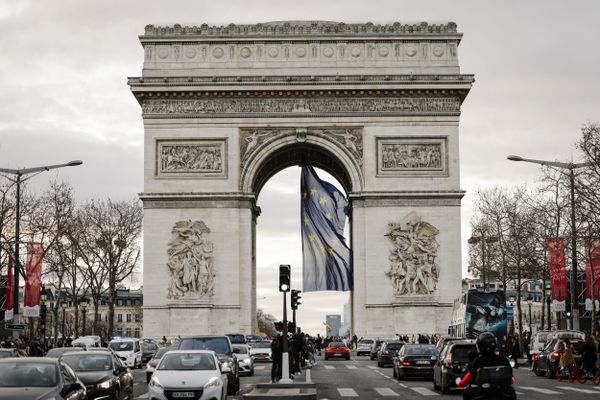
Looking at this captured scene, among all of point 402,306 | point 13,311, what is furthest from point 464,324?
point 13,311

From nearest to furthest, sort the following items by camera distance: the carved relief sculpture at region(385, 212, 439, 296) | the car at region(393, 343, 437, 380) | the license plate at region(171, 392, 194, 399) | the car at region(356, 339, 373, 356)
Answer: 1. the license plate at region(171, 392, 194, 399)
2. the car at region(393, 343, 437, 380)
3. the carved relief sculpture at region(385, 212, 439, 296)
4. the car at region(356, 339, 373, 356)

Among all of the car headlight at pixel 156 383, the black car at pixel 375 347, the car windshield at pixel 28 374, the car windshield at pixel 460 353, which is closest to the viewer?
the car windshield at pixel 28 374

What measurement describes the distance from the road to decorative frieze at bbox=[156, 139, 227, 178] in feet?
Answer: 66.7

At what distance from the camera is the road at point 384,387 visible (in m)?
31.0

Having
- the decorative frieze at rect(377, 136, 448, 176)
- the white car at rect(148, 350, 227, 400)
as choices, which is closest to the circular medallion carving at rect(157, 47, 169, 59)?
the decorative frieze at rect(377, 136, 448, 176)

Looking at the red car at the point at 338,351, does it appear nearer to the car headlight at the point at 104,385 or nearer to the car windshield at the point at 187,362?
the car windshield at the point at 187,362

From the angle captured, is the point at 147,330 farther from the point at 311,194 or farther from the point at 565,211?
the point at 565,211

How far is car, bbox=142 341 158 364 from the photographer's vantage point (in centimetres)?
5941

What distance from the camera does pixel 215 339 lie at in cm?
3603

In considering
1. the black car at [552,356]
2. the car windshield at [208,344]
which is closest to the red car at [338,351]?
the black car at [552,356]

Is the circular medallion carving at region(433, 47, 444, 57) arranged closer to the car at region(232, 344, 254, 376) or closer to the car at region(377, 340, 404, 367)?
the car at region(377, 340, 404, 367)

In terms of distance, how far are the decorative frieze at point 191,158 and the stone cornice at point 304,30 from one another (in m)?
6.34

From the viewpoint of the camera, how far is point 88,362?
26859mm

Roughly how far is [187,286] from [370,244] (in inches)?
430
